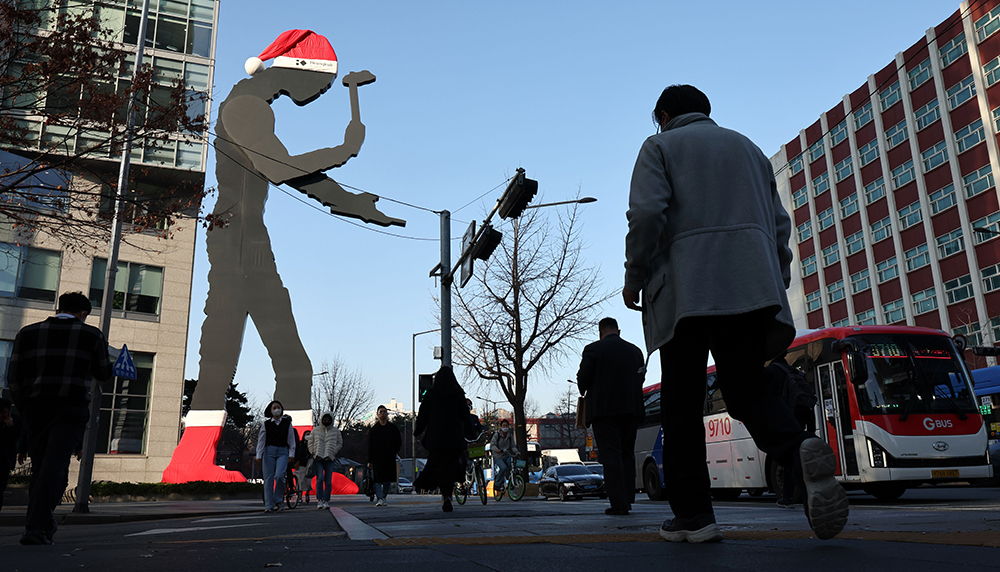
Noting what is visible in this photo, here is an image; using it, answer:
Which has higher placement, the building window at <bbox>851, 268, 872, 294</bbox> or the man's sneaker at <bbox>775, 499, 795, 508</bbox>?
the building window at <bbox>851, 268, 872, 294</bbox>

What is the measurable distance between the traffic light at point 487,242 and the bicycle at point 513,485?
19.2 feet

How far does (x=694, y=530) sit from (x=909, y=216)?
48573mm

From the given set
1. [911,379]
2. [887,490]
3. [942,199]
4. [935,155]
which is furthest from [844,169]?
[887,490]

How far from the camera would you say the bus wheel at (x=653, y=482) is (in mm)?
16922

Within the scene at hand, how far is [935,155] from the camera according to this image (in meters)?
43.8

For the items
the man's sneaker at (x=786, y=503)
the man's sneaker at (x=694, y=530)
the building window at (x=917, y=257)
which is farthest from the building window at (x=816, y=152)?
the man's sneaker at (x=694, y=530)

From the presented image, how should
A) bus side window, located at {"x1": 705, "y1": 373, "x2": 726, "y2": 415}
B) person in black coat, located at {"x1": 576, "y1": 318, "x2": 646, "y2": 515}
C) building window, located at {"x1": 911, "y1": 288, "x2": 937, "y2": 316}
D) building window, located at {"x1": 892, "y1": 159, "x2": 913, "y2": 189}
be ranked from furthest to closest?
building window, located at {"x1": 892, "y1": 159, "x2": 913, "y2": 189}
building window, located at {"x1": 911, "y1": 288, "x2": 937, "y2": 316}
bus side window, located at {"x1": 705, "y1": 373, "x2": 726, "y2": 415}
person in black coat, located at {"x1": 576, "y1": 318, "x2": 646, "y2": 515}

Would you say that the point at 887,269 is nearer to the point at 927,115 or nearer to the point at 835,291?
the point at 835,291

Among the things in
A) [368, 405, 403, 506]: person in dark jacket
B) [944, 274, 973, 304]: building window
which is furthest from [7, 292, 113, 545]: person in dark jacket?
[944, 274, 973, 304]: building window

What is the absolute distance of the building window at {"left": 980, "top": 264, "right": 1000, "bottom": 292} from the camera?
39.1 m

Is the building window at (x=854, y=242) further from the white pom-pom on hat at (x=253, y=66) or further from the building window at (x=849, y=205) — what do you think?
the white pom-pom on hat at (x=253, y=66)

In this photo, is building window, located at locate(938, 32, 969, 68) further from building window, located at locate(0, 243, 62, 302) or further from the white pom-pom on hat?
building window, located at locate(0, 243, 62, 302)

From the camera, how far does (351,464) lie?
48.8 m

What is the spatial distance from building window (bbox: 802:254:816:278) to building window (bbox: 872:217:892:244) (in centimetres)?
659
